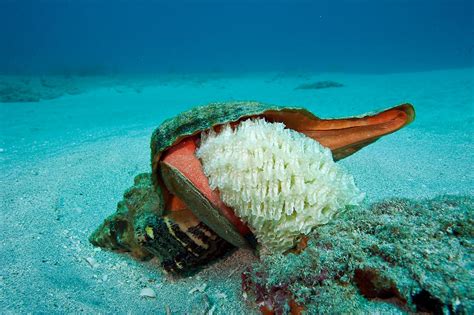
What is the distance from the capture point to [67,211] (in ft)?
11.2

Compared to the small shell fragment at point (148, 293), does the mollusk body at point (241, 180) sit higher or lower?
higher

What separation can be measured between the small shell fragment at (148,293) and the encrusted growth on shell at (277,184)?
0.90 meters

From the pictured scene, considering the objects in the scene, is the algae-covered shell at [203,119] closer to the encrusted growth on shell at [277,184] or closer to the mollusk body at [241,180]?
the mollusk body at [241,180]

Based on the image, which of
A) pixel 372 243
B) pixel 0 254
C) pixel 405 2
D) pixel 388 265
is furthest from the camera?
pixel 405 2

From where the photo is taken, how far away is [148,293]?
2.18 meters

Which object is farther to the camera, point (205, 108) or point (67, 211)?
point (67, 211)

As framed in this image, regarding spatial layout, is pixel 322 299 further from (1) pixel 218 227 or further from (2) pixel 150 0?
(2) pixel 150 0

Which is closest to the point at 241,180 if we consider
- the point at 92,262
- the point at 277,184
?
the point at 277,184

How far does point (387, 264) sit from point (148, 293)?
162 cm

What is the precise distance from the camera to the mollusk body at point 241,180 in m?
1.78

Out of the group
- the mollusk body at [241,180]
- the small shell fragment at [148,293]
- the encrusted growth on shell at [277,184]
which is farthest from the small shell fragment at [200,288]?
the encrusted growth on shell at [277,184]

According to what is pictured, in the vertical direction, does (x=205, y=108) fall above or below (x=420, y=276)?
above

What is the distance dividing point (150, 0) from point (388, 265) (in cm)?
14439

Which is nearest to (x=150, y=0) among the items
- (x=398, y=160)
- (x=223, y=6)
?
(x=223, y=6)
